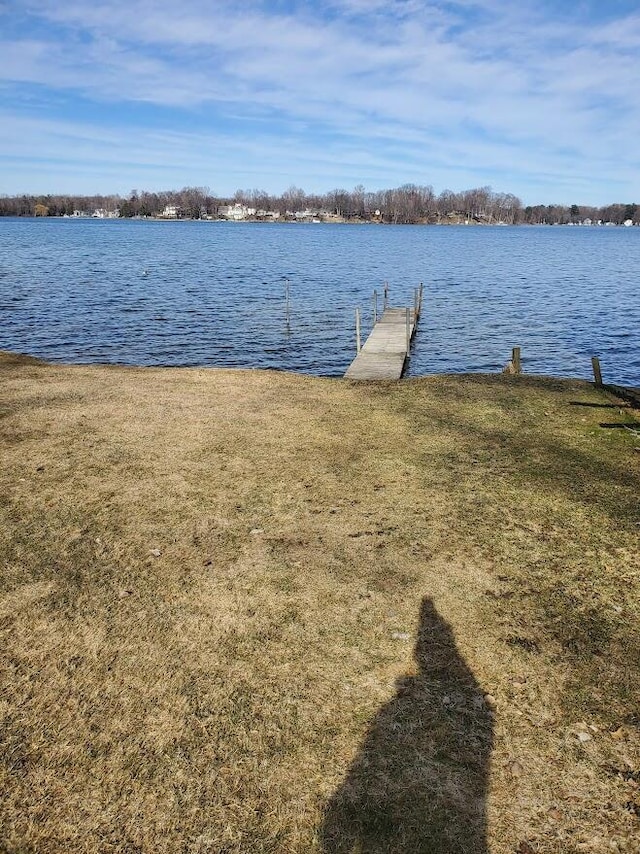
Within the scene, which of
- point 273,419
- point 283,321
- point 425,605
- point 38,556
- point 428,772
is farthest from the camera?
point 283,321

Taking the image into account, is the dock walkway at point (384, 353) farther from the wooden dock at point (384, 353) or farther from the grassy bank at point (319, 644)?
the grassy bank at point (319, 644)

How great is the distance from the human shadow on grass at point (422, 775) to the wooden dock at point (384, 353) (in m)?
15.0

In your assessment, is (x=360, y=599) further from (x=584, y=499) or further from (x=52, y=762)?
(x=584, y=499)

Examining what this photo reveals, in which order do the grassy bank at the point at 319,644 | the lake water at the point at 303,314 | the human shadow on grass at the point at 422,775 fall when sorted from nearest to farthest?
the human shadow on grass at the point at 422,775
the grassy bank at the point at 319,644
the lake water at the point at 303,314

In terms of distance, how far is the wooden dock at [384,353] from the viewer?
20.5 m

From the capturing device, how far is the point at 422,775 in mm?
4570

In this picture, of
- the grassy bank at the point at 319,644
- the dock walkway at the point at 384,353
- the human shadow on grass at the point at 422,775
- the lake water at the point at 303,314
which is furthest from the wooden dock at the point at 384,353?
the human shadow on grass at the point at 422,775

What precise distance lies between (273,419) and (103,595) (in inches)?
275

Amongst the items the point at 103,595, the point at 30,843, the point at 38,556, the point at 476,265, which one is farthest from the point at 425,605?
the point at 476,265

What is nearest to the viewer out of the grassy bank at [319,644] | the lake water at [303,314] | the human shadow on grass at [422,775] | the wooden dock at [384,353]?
the human shadow on grass at [422,775]

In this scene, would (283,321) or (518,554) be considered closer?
(518,554)

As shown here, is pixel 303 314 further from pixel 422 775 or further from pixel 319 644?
pixel 422 775

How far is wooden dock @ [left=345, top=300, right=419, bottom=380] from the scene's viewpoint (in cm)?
2055

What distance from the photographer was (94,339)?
97.9 ft
